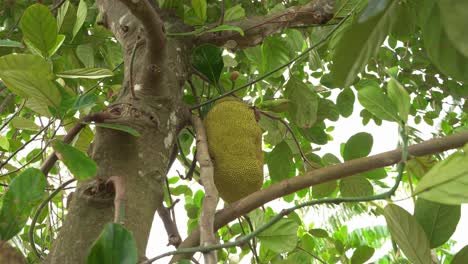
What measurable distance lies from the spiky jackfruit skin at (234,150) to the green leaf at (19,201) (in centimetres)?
45

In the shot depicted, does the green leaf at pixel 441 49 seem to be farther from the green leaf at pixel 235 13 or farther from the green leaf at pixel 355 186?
the green leaf at pixel 235 13

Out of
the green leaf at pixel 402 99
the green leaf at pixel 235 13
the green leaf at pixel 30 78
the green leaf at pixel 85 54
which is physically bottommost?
the green leaf at pixel 402 99

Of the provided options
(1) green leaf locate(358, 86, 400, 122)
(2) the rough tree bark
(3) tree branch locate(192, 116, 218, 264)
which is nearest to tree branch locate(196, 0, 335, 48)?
(2) the rough tree bark

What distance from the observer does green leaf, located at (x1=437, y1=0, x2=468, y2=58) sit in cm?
24

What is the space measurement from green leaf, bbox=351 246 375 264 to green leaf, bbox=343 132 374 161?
0.54 ft

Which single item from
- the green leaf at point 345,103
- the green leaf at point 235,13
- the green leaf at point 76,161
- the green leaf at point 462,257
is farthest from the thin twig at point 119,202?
the green leaf at point 345,103

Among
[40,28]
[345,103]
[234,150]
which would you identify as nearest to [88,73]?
[40,28]

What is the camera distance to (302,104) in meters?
1.10

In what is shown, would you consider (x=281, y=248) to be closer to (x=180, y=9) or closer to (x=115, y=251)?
(x=115, y=251)

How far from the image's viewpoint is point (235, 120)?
38.1 inches

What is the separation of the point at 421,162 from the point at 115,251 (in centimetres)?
47

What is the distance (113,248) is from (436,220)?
296 mm

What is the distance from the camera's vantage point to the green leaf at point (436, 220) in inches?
17.3

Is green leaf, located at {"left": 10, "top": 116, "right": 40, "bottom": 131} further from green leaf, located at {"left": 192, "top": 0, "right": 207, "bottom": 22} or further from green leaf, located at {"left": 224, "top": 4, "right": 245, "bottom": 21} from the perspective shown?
green leaf, located at {"left": 224, "top": 4, "right": 245, "bottom": 21}
